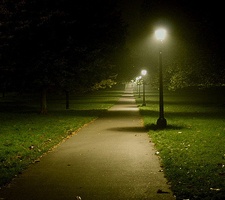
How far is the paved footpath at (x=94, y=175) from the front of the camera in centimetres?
611

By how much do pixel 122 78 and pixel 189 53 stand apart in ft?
128

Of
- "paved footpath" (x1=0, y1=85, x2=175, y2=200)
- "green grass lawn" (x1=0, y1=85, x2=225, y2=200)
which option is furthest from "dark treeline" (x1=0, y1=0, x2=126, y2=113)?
"paved footpath" (x1=0, y1=85, x2=175, y2=200)

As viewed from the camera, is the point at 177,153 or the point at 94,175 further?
the point at 177,153

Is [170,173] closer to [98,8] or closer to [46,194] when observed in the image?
[46,194]

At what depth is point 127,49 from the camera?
5769 centimetres

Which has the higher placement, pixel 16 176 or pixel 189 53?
pixel 189 53

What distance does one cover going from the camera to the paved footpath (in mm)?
6109

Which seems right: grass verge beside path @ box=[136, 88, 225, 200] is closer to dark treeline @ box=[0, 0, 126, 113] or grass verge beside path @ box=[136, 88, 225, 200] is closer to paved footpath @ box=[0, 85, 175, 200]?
paved footpath @ box=[0, 85, 175, 200]

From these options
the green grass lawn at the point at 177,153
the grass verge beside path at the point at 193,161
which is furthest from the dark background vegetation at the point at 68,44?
the grass verge beside path at the point at 193,161

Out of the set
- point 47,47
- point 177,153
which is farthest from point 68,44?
point 177,153

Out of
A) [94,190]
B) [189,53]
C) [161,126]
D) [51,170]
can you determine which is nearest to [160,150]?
[51,170]

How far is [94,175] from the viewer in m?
7.44

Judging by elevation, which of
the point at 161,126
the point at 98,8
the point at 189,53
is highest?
the point at 98,8

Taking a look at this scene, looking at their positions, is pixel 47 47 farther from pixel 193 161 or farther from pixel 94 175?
pixel 94 175
